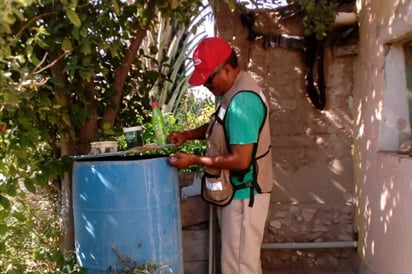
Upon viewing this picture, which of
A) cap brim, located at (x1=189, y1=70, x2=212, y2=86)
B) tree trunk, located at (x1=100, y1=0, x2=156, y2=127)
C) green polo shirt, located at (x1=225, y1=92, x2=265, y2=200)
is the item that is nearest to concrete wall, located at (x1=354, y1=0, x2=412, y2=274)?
green polo shirt, located at (x1=225, y1=92, x2=265, y2=200)

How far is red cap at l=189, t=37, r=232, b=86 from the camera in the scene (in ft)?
9.41

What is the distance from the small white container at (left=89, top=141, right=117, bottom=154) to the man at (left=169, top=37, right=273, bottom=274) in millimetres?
393

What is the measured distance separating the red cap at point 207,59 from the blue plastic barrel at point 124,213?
0.51 meters

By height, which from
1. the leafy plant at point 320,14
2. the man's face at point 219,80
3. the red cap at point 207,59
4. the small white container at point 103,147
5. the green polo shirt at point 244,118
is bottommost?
the small white container at point 103,147

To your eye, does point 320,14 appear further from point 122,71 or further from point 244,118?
point 122,71

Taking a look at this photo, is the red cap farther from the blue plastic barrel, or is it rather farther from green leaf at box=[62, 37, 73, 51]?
green leaf at box=[62, 37, 73, 51]

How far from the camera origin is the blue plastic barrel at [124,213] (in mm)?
2580

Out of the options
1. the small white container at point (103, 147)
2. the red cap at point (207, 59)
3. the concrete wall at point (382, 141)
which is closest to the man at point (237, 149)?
the red cap at point (207, 59)

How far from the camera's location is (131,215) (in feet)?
8.52

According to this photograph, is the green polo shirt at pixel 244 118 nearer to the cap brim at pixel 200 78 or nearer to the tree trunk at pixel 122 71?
the cap brim at pixel 200 78

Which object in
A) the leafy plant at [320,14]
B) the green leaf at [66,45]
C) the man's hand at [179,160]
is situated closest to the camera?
the green leaf at [66,45]

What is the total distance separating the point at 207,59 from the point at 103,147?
2.34ft

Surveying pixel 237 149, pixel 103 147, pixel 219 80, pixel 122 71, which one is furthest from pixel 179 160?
pixel 122 71

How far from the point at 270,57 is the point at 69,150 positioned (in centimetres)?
154
